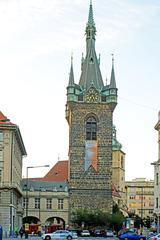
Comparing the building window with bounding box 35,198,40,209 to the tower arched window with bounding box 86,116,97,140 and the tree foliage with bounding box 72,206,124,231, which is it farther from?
the tower arched window with bounding box 86,116,97,140

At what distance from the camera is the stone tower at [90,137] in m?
124

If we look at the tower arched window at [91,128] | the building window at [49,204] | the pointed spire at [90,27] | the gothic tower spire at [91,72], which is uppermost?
the pointed spire at [90,27]

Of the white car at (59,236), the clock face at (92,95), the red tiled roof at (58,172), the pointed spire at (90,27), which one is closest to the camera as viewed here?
the white car at (59,236)

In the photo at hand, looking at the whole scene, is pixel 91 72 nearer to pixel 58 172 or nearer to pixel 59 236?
pixel 58 172

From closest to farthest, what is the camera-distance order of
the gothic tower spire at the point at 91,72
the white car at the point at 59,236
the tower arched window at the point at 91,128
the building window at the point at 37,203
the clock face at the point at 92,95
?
the white car at the point at 59,236 < the tower arched window at the point at 91,128 < the building window at the point at 37,203 < the clock face at the point at 92,95 < the gothic tower spire at the point at 91,72

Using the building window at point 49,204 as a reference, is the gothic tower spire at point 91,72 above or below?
above

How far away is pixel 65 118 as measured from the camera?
135500mm

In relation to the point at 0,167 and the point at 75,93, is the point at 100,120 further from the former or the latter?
the point at 0,167

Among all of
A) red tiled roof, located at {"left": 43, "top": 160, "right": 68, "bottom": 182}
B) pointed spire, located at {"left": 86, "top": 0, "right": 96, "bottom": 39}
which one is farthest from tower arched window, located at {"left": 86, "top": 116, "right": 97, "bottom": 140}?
pointed spire, located at {"left": 86, "top": 0, "right": 96, "bottom": 39}

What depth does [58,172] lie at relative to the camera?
14788cm

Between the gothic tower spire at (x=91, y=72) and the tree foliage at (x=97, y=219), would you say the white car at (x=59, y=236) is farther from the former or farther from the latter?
the gothic tower spire at (x=91, y=72)

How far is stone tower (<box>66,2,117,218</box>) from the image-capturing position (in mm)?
123625

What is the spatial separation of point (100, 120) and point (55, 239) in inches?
2302

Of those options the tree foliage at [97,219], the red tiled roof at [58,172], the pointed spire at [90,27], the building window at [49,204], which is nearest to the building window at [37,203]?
the building window at [49,204]
